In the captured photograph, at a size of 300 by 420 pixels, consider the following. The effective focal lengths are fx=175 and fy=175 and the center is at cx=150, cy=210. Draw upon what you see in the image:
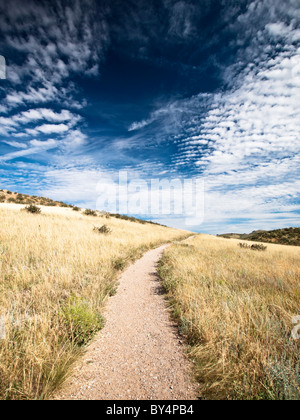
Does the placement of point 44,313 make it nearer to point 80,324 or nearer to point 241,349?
point 80,324

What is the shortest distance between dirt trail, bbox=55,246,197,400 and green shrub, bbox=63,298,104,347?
19 cm

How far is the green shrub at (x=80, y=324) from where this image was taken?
3258 mm

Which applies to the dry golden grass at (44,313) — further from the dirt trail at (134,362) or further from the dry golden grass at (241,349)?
the dry golden grass at (241,349)

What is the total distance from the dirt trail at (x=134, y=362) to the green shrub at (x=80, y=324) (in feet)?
0.64

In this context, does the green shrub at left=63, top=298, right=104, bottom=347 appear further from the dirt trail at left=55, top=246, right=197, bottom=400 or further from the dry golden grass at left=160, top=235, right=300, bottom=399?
the dry golden grass at left=160, top=235, right=300, bottom=399

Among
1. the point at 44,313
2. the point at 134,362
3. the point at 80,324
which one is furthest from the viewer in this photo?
the point at 44,313

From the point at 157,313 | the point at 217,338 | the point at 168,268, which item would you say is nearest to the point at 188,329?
the point at 217,338

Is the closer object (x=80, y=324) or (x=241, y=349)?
(x=241, y=349)

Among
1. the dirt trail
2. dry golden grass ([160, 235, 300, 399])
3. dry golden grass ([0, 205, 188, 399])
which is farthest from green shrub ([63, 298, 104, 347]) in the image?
dry golden grass ([160, 235, 300, 399])

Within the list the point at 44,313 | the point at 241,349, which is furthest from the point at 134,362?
the point at 44,313

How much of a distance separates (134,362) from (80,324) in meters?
1.22

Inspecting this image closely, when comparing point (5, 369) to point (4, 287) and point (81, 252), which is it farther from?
point (81, 252)

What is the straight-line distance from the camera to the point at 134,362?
2.92 metres

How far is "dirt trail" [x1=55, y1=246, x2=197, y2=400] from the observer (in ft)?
7.79
